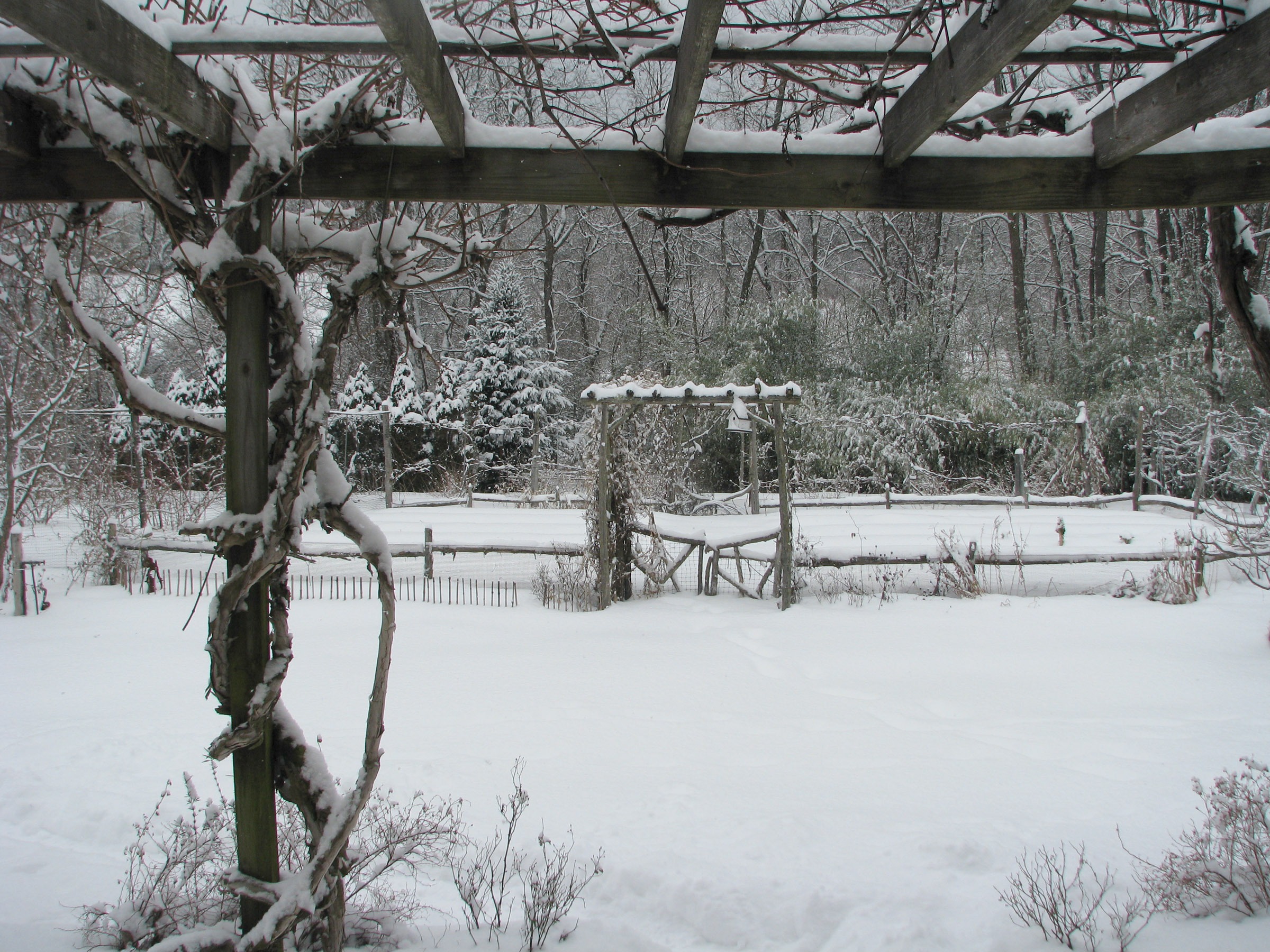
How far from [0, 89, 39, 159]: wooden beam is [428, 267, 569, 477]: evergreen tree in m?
13.9

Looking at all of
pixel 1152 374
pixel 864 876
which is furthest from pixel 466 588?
pixel 1152 374

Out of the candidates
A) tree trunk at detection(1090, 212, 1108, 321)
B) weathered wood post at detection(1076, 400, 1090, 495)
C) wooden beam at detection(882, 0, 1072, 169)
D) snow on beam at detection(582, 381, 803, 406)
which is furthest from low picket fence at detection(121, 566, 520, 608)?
tree trunk at detection(1090, 212, 1108, 321)

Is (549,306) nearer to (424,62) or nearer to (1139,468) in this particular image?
(1139,468)

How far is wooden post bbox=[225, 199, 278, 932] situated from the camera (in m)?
1.95

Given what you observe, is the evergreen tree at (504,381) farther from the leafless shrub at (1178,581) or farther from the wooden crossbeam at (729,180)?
the wooden crossbeam at (729,180)

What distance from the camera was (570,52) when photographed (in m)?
1.81

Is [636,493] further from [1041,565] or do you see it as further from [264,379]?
[264,379]

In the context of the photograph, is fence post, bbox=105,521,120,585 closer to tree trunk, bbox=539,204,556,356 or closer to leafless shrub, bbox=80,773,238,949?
leafless shrub, bbox=80,773,238,949

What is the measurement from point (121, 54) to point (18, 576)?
7540mm

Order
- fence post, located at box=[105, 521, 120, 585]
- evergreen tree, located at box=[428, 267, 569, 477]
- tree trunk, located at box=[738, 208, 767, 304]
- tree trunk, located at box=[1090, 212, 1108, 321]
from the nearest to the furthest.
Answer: fence post, located at box=[105, 521, 120, 585]
tree trunk, located at box=[1090, 212, 1108, 321]
tree trunk, located at box=[738, 208, 767, 304]
evergreen tree, located at box=[428, 267, 569, 477]

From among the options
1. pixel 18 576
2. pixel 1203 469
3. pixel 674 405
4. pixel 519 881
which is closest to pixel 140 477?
pixel 18 576

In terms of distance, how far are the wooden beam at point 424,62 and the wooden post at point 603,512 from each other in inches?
224

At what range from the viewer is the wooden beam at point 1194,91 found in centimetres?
168

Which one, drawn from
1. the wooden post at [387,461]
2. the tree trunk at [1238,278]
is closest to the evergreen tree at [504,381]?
the wooden post at [387,461]
